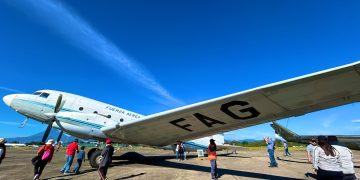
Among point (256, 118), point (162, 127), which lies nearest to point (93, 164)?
point (162, 127)

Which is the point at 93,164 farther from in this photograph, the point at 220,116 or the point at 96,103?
the point at 220,116

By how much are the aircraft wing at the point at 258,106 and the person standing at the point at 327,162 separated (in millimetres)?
2369

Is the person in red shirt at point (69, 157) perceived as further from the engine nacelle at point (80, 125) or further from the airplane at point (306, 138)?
the airplane at point (306, 138)

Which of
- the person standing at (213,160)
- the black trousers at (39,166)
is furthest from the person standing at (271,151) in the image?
the black trousers at (39,166)

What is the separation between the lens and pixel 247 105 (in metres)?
8.56

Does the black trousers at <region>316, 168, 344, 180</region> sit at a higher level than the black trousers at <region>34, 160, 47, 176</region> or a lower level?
higher

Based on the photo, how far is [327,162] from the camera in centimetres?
514

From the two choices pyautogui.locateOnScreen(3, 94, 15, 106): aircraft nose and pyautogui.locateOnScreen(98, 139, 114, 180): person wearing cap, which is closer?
pyautogui.locateOnScreen(98, 139, 114, 180): person wearing cap

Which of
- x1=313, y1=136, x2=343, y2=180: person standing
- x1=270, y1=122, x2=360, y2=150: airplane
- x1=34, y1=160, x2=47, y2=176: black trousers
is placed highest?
x1=270, y1=122, x2=360, y2=150: airplane

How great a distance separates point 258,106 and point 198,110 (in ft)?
7.38

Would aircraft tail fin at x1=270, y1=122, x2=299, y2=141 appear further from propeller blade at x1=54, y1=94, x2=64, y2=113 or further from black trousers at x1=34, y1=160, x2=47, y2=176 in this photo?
black trousers at x1=34, y1=160, x2=47, y2=176

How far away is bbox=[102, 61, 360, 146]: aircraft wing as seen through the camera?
700 cm

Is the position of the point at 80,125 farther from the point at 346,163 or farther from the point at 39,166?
the point at 346,163

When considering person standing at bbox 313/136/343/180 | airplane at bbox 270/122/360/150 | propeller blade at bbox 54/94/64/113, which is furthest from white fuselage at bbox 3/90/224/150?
airplane at bbox 270/122/360/150
